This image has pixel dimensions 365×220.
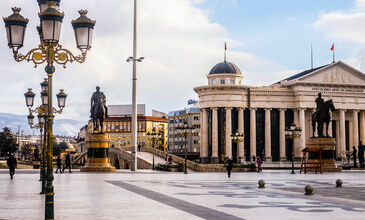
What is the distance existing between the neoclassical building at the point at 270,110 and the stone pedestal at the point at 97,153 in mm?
44561

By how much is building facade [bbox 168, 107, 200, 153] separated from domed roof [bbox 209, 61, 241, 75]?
49.6m

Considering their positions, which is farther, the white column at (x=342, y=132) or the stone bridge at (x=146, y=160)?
the white column at (x=342, y=132)

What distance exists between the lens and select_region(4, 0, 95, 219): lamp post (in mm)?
11422

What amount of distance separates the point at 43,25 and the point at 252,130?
78674 millimetres

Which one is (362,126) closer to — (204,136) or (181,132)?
(204,136)

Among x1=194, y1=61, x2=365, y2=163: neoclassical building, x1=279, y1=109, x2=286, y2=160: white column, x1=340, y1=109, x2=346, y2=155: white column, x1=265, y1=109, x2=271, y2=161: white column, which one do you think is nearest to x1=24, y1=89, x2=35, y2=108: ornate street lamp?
x1=194, y1=61, x2=365, y2=163: neoclassical building

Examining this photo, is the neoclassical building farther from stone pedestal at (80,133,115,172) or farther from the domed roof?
stone pedestal at (80,133,115,172)

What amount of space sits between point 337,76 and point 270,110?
45.3ft

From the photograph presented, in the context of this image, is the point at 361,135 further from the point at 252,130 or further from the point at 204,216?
the point at 204,216

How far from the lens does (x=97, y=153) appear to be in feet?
143

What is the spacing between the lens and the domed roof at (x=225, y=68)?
9638cm

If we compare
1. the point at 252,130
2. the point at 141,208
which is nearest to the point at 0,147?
the point at 252,130

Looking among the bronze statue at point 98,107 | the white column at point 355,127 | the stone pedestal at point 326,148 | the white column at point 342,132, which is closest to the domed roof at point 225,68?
the white column at point 342,132

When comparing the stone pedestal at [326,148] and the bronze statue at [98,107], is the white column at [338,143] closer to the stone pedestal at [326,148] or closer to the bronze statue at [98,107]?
the stone pedestal at [326,148]
